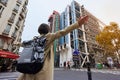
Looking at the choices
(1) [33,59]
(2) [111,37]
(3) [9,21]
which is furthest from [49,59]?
(2) [111,37]

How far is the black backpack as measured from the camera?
1.78 meters

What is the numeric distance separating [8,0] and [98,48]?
33.8 meters

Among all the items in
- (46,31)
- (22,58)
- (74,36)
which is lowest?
(22,58)

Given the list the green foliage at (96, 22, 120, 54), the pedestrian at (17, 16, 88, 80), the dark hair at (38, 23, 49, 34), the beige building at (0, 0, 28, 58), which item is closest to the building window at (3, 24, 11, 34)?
the beige building at (0, 0, 28, 58)

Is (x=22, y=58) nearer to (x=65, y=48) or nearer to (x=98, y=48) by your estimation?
(x=65, y=48)

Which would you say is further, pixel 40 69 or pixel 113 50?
pixel 113 50

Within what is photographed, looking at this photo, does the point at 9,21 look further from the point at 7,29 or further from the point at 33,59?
the point at 33,59

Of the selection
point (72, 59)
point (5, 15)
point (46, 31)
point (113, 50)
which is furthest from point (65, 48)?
point (46, 31)

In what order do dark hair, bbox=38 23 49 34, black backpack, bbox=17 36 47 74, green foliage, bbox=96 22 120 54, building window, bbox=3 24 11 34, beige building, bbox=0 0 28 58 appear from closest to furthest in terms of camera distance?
black backpack, bbox=17 36 47 74, dark hair, bbox=38 23 49 34, beige building, bbox=0 0 28 58, building window, bbox=3 24 11 34, green foliage, bbox=96 22 120 54

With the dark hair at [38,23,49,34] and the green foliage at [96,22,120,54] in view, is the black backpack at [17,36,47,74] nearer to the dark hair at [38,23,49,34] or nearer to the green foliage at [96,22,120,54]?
the dark hair at [38,23,49,34]

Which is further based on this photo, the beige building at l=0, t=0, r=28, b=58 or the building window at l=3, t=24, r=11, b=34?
the building window at l=3, t=24, r=11, b=34

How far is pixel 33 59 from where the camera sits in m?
1.80

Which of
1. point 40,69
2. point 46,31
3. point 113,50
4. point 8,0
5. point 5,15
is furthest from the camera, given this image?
point 113,50

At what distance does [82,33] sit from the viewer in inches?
1647
